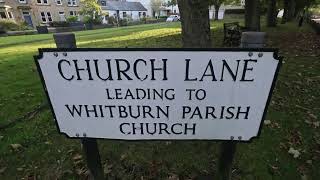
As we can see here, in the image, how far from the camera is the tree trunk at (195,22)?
15.8 feet

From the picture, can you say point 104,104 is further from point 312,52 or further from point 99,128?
point 312,52

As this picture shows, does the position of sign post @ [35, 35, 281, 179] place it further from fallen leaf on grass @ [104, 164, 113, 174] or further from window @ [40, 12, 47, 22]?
window @ [40, 12, 47, 22]

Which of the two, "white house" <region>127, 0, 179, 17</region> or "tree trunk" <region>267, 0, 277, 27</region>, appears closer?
"tree trunk" <region>267, 0, 277, 27</region>

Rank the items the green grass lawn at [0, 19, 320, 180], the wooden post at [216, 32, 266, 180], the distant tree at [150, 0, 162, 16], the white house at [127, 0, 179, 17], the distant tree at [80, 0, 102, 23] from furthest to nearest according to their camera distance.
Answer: the white house at [127, 0, 179, 17], the distant tree at [150, 0, 162, 16], the distant tree at [80, 0, 102, 23], the green grass lawn at [0, 19, 320, 180], the wooden post at [216, 32, 266, 180]

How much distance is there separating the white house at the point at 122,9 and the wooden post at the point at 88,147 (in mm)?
59441

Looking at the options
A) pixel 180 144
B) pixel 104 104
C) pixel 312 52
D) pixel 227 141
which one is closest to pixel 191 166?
pixel 180 144

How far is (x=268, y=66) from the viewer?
77.4 inches

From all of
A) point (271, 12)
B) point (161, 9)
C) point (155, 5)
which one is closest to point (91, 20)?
point (271, 12)

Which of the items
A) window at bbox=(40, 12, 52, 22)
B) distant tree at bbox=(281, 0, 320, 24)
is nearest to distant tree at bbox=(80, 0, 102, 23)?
window at bbox=(40, 12, 52, 22)

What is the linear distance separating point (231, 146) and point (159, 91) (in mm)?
984

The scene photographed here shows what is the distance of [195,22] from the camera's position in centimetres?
496

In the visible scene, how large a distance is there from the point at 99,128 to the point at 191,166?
1.69 metres

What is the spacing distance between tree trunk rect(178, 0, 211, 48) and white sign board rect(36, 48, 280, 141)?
10.2ft

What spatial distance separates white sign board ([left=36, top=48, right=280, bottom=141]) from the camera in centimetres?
199
